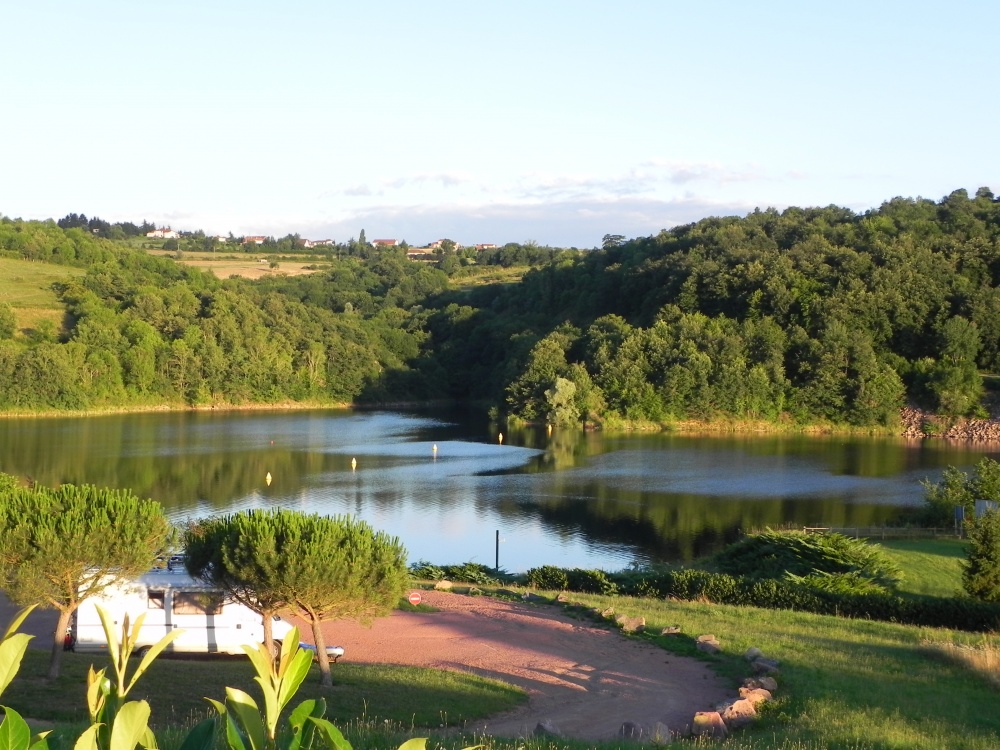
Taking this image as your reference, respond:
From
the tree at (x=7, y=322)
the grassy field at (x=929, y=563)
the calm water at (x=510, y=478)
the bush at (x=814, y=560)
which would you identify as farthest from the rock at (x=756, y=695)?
the tree at (x=7, y=322)

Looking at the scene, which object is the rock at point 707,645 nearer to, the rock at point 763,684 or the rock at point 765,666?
the rock at point 765,666

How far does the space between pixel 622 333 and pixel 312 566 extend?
2348 inches

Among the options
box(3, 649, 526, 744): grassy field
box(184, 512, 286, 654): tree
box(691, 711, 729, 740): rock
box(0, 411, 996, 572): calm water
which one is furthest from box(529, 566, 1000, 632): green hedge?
box(184, 512, 286, 654): tree

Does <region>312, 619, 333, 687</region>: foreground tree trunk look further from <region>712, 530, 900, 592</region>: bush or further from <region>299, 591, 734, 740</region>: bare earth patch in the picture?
<region>712, 530, 900, 592</region>: bush

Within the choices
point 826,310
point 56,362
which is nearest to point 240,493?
point 56,362

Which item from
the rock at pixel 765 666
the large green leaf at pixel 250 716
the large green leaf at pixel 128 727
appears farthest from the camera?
the rock at pixel 765 666

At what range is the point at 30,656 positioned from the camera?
552 inches

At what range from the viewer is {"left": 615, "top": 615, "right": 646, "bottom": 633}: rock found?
16.7 meters

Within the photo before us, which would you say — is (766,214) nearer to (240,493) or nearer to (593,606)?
(240,493)

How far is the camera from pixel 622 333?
71188 millimetres

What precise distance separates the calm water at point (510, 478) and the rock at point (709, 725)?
1617 centimetres

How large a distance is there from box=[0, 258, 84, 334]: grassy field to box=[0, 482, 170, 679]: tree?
68.2 m

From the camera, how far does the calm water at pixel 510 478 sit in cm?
3162

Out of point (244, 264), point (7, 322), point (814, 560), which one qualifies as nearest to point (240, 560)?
point (814, 560)
